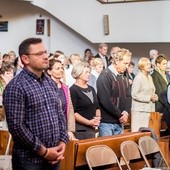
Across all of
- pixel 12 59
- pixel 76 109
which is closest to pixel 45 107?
pixel 76 109

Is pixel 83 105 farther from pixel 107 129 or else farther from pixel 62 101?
pixel 107 129

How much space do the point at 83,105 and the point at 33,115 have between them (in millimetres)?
1646

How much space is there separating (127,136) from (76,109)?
575 millimetres

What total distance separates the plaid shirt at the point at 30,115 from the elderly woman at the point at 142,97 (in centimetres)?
329

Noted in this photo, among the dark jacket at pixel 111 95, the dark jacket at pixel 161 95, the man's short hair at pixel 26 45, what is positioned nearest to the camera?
the man's short hair at pixel 26 45

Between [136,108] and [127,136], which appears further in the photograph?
[136,108]

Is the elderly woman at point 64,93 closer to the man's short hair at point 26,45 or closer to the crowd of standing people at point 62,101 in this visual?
the crowd of standing people at point 62,101

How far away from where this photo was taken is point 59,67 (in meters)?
4.64

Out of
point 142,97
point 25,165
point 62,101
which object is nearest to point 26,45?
point 25,165

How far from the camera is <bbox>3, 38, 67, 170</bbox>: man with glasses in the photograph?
10.8ft

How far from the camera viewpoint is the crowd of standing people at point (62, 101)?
3.33 metres

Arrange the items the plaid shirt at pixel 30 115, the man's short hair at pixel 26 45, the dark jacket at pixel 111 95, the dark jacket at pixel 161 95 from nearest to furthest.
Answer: the plaid shirt at pixel 30 115 < the man's short hair at pixel 26 45 < the dark jacket at pixel 111 95 < the dark jacket at pixel 161 95

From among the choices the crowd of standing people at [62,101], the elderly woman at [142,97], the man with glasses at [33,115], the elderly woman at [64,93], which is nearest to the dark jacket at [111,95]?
the crowd of standing people at [62,101]

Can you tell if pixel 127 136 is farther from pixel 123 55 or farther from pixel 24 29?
pixel 24 29
